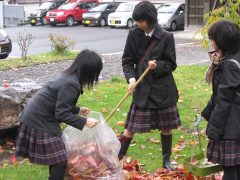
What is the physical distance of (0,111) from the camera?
3953 millimetres

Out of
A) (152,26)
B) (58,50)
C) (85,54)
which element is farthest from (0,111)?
(58,50)

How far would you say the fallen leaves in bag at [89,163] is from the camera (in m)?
2.83

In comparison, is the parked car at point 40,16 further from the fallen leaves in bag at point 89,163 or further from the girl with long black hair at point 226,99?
the girl with long black hair at point 226,99

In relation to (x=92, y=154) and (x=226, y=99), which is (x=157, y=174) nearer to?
(x=92, y=154)

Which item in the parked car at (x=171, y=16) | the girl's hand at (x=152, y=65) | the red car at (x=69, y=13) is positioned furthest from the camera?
the red car at (x=69, y=13)

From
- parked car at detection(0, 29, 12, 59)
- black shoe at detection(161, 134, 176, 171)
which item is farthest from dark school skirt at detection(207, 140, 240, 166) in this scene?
parked car at detection(0, 29, 12, 59)

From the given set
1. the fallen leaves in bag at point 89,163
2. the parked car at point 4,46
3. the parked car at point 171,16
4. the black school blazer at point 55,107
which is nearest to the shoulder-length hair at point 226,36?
the black school blazer at point 55,107

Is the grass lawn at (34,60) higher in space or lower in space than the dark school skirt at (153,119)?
higher

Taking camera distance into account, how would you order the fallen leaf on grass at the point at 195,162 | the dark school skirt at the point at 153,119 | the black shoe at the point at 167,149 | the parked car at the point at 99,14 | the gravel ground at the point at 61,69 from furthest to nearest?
the parked car at the point at 99,14 → the gravel ground at the point at 61,69 → the black shoe at the point at 167,149 → the dark school skirt at the point at 153,119 → the fallen leaf on grass at the point at 195,162

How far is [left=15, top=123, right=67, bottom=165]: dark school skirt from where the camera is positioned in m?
2.62

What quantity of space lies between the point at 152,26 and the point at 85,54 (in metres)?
0.85

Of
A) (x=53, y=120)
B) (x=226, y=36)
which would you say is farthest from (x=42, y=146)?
(x=226, y=36)

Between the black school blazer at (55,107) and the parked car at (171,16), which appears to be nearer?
the black school blazer at (55,107)

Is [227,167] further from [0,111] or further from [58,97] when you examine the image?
[0,111]
